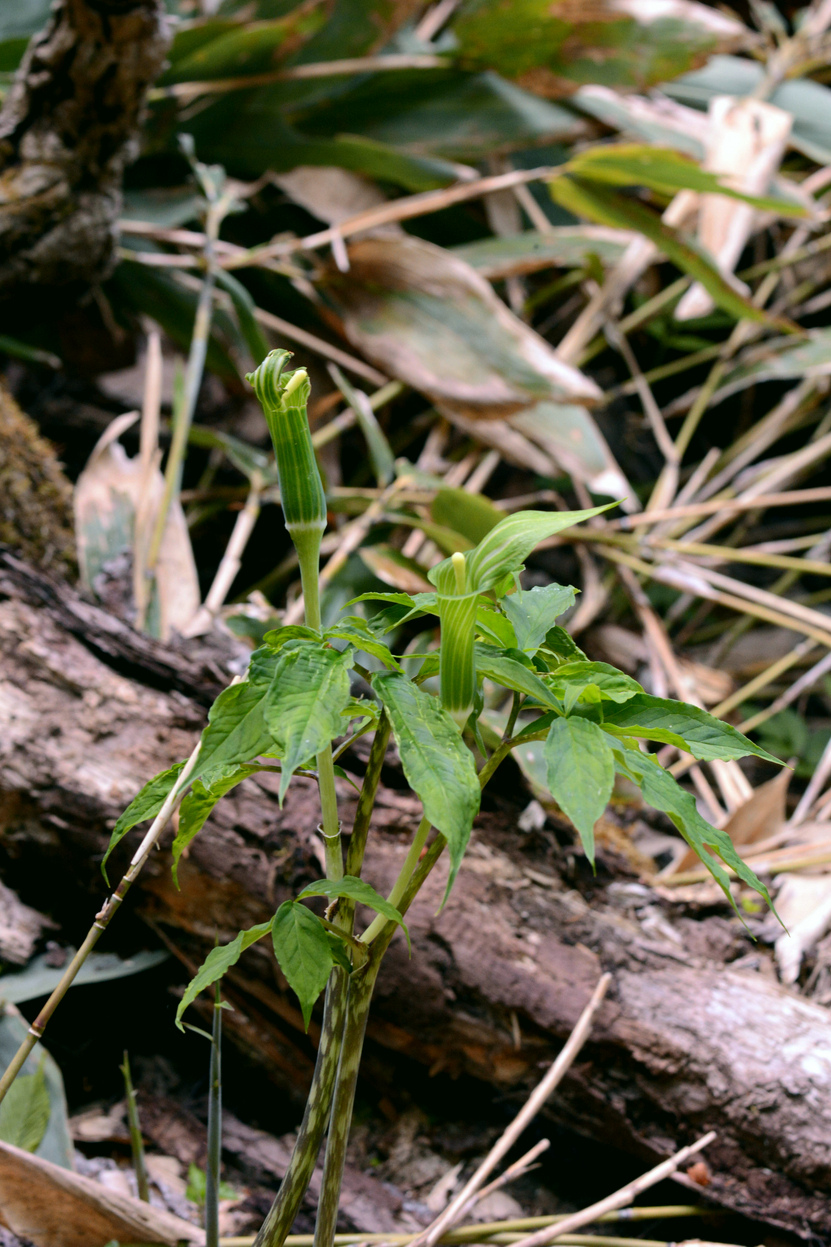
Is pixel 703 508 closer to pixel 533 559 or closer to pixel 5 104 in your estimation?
pixel 533 559

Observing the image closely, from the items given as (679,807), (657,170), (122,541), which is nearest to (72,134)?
(122,541)

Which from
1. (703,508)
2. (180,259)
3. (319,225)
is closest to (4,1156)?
(703,508)

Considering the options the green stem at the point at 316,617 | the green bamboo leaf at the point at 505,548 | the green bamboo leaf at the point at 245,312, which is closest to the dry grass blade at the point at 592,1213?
the green stem at the point at 316,617

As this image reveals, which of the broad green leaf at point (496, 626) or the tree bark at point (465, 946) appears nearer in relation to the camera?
the broad green leaf at point (496, 626)

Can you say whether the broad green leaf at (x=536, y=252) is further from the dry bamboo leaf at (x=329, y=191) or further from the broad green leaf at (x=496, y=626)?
the broad green leaf at (x=496, y=626)

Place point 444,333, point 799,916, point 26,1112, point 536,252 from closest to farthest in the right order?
point 26,1112 < point 799,916 < point 444,333 < point 536,252

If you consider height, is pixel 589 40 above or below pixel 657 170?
above

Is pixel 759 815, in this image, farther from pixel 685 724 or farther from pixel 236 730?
pixel 236 730

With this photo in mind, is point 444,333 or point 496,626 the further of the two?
point 444,333
